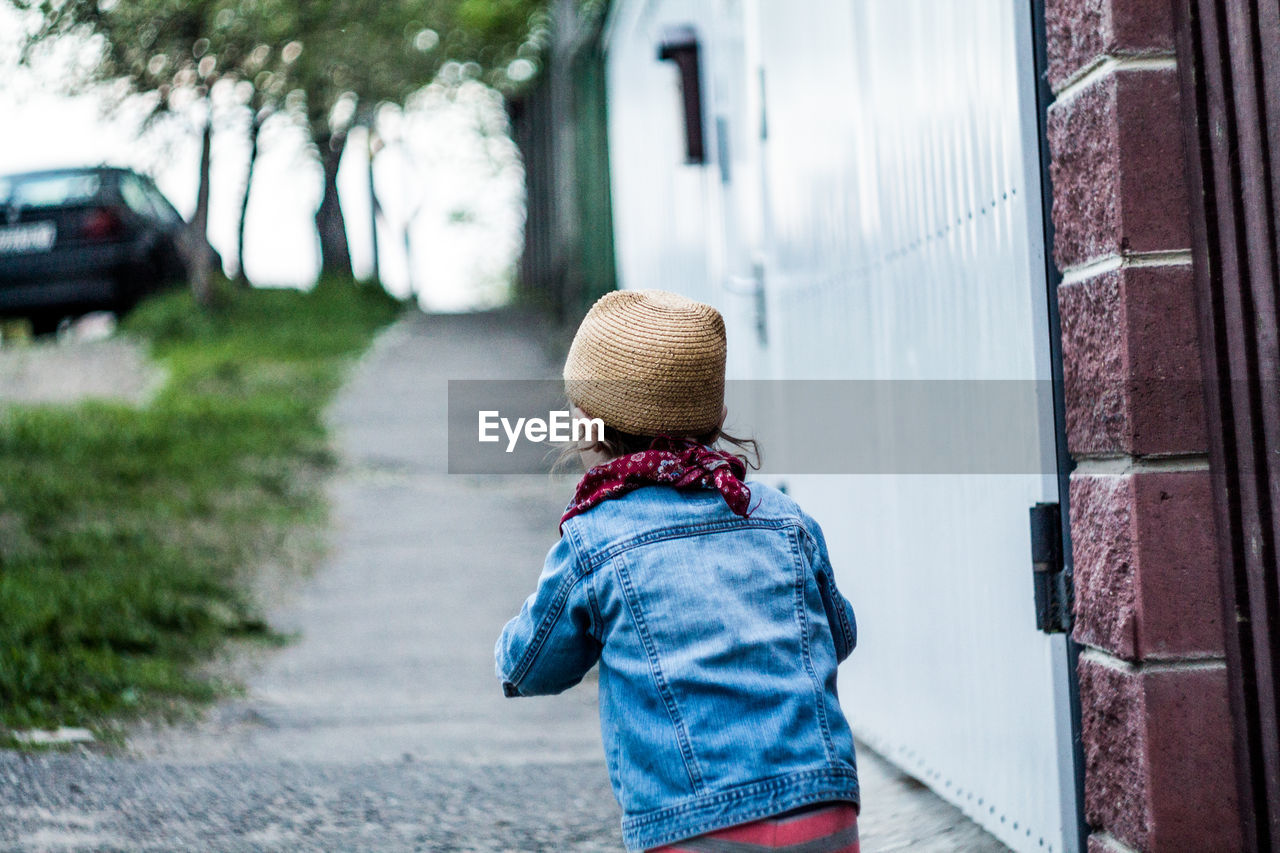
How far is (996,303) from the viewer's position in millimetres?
2514

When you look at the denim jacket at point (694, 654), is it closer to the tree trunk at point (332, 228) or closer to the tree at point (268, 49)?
the tree at point (268, 49)

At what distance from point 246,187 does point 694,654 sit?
13.2m

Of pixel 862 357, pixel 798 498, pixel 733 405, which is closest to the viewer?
pixel 862 357

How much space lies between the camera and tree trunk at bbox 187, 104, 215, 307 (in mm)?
11789

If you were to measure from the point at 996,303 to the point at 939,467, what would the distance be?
51cm

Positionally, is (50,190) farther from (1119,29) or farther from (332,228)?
(1119,29)

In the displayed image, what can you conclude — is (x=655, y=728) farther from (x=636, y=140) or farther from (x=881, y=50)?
(x=636, y=140)

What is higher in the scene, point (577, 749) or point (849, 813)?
point (849, 813)

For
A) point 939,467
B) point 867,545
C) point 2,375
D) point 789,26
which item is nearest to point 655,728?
point 939,467

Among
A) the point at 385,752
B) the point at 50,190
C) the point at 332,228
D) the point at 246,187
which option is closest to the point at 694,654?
the point at 385,752

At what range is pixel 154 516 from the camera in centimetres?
661

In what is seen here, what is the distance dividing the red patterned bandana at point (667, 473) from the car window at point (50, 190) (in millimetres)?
10281

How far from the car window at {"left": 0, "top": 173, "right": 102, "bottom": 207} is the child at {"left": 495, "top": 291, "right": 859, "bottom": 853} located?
33.5ft

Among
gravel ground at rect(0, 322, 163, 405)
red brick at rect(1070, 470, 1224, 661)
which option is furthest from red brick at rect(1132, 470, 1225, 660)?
gravel ground at rect(0, 322, 163, 405)
